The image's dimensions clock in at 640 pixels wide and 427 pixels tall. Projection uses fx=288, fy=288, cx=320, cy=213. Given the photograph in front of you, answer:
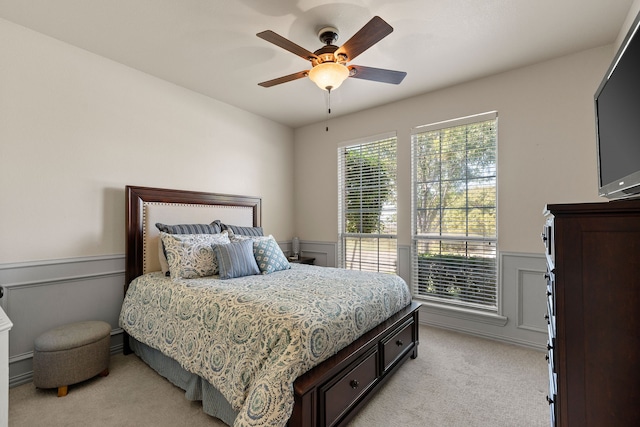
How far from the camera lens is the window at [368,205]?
392cm

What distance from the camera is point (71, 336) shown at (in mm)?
2182

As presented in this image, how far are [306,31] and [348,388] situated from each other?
2.66 metres

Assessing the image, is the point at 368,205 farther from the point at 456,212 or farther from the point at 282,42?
the point at 282,42

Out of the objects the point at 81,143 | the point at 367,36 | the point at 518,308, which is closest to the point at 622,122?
the point at 367,36

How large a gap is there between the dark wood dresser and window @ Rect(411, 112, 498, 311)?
7.54 ft

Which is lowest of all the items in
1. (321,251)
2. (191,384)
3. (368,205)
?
(191,384)

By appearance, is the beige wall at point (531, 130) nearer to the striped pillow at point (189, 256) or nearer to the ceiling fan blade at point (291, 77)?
the ceiling fan blade at point (291, 77)

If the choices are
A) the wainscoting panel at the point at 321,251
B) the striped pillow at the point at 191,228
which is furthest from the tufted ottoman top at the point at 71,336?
the wainscoting panel at the point at 321,251

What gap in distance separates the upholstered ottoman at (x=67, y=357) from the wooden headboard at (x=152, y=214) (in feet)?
2.27

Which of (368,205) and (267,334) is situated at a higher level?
(368,205)

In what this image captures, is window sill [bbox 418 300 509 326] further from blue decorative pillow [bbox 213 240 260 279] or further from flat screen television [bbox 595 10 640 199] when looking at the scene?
blue decorative pillow [bbox 213 240 260 279]

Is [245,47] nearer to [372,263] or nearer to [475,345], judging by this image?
[372,263]

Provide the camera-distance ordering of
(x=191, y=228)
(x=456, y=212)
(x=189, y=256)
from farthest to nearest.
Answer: (x=456, y=212) < (x=191, y=228) < (x=189, y=256)

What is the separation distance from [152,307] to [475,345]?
3.13 m
